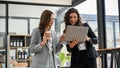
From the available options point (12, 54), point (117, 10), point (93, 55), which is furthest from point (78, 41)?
point (12, 54)

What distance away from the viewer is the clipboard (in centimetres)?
203

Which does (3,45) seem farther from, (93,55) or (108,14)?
(93,55)

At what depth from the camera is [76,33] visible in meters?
2.06

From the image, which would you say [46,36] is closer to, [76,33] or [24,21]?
[76,33]

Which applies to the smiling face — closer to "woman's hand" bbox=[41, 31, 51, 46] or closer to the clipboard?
the clipboard

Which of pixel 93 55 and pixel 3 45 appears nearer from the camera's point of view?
pixel 93 55

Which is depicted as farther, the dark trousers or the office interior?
the office interior

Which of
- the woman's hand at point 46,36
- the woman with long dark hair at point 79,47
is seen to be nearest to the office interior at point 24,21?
the woman with long dark hair at point 79,47

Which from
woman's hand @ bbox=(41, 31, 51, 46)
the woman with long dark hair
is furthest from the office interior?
woman's hand @ bbox=(41, 31, 51, 46)

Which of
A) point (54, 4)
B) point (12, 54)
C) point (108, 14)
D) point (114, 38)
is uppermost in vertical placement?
point (54, 4)

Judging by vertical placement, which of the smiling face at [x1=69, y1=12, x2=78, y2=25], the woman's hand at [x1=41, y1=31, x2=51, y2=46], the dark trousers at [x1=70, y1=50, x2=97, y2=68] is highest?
the smiling face at [x1=69, y1=12, x2=78, y2=25]

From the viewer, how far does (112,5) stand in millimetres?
4293

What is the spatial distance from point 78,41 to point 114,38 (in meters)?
2.33

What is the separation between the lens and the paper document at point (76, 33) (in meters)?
2.03
